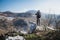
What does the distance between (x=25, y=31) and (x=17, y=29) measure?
0.74 feet

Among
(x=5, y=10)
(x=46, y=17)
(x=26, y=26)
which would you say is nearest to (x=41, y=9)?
(x=46, y=17)

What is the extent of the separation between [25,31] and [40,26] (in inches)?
17.1

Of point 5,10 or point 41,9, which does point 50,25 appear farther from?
point 5,10

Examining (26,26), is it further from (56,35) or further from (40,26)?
(56,35)

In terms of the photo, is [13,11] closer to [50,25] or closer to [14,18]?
[14,18]

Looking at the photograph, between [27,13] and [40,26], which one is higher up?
[27,13]

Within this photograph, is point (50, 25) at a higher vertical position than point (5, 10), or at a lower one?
lower

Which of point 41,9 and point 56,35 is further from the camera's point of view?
point 41,9

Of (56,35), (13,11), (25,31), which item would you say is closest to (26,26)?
(25,31)

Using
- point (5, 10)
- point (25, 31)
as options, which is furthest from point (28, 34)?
point (5, 10)

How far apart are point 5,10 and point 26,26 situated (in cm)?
74

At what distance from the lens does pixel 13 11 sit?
221 inches

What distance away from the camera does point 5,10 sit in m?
5.62

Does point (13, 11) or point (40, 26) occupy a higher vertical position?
point (13, 11)
